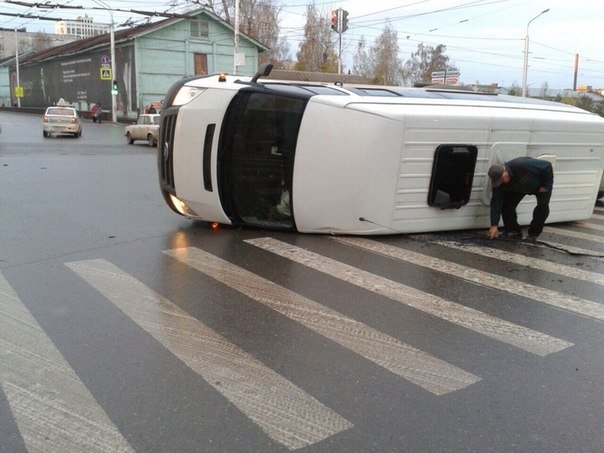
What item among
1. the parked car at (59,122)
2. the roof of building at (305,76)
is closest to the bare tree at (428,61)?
the parked car at (59,122)

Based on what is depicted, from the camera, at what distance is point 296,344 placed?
14.1 feet

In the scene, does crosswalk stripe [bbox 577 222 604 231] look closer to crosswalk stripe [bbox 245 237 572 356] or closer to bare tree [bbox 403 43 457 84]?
crosswalk stripe [bbox 245 237 572 356]

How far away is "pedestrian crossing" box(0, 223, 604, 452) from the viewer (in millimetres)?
3219

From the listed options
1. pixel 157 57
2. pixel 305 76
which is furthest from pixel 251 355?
pixel 157 57

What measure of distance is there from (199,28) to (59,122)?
68.3 ft

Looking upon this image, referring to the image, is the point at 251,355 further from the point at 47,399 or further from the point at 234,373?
the point at 47,399

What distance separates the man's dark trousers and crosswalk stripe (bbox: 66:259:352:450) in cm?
495

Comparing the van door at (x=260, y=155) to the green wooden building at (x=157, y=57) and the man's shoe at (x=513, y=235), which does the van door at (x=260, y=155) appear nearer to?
the man's shoe at (x=513, y=235)

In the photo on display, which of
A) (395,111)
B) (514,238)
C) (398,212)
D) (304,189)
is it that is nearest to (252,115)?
(304,189)

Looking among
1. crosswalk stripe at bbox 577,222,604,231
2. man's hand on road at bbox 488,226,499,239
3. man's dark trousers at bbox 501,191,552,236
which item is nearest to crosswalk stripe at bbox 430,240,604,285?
man's hand on road at bbox 488,226,499,239

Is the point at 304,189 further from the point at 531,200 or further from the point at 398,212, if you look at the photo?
the point at 531,200

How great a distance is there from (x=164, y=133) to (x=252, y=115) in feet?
5.31

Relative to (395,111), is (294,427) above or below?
below

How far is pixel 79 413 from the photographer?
3.28 metres
